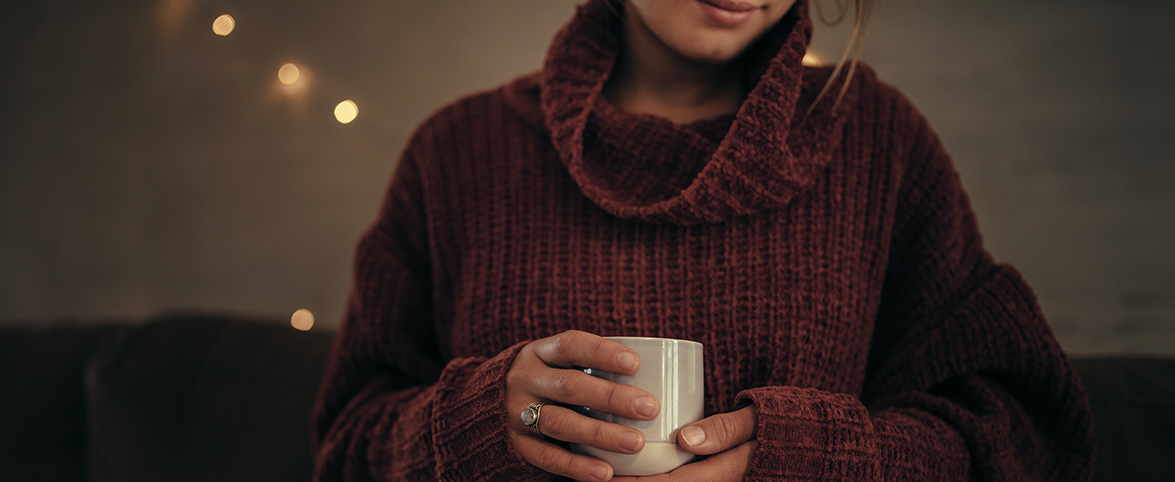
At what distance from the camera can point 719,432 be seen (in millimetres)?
444

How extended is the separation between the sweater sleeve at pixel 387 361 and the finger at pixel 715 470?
21 centimetres

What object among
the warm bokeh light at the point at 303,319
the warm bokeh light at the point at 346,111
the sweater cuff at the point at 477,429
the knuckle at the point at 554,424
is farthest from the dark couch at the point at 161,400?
the knuckle at the point at 554,424

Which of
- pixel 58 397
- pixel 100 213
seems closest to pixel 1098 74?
pixel 58 397

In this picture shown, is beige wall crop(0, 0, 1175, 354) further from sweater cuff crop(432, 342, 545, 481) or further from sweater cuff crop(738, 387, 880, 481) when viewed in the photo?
sweater cuff crop(432, 342, 545, 481)

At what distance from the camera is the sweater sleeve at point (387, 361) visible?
2.05 feet

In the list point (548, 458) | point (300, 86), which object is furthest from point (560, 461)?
point (300, 86)

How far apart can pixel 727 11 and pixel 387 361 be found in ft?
1.66

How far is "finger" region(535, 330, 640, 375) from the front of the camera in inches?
16.4

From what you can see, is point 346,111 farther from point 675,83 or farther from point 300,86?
point 675,83

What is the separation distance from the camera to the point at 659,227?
62 centimetres

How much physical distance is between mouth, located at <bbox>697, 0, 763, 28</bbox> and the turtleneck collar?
0.17ft

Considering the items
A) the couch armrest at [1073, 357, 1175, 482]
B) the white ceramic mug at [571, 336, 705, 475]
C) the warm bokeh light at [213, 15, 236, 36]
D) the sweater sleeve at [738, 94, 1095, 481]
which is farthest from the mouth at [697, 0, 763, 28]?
the warm bokeh light at [213, 15, 236, 36]

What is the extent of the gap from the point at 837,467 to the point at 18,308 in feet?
7.02

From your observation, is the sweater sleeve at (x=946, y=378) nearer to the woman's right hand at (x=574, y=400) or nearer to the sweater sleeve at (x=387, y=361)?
the woman's right hand at (x=574, y=400)
